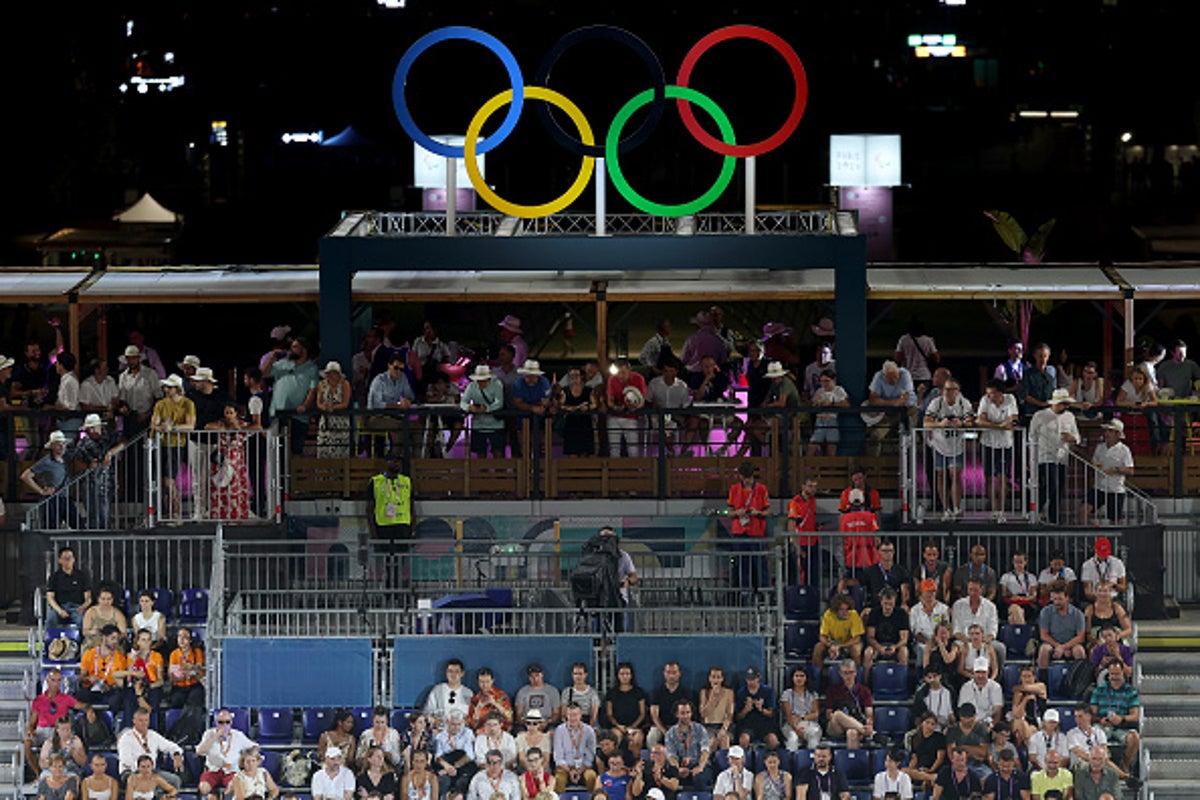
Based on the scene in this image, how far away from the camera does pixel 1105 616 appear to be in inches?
1145

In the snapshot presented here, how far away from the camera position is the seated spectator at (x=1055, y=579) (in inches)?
1154

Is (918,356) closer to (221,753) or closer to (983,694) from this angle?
(983,694)

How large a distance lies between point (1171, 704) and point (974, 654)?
2.43 metres

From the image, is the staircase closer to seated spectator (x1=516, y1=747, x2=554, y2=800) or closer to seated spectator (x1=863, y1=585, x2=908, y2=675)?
seated spectator (x1=863, y1=585, x2=908, y2=675)

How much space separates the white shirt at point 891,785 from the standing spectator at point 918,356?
805 cm

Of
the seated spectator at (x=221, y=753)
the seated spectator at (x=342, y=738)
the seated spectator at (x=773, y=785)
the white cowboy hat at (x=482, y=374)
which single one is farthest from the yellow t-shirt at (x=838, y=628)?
the seated spectator at (x=221, y=753)

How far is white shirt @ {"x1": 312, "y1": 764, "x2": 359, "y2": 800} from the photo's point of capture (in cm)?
2756

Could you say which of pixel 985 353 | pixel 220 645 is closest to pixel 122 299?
pixel 220 645

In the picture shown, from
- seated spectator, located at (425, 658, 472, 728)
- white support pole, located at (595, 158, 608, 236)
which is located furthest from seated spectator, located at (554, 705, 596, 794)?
white support pole, located at (595, 158, 608, 236)

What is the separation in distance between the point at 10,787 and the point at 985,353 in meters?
21.4

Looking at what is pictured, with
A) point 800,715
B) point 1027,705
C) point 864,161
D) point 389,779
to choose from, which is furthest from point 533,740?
point 864,161

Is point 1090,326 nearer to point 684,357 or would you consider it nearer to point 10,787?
point 684,357

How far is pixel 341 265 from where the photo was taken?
107 ft

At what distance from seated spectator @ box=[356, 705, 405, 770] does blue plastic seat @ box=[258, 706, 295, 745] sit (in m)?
1.05
